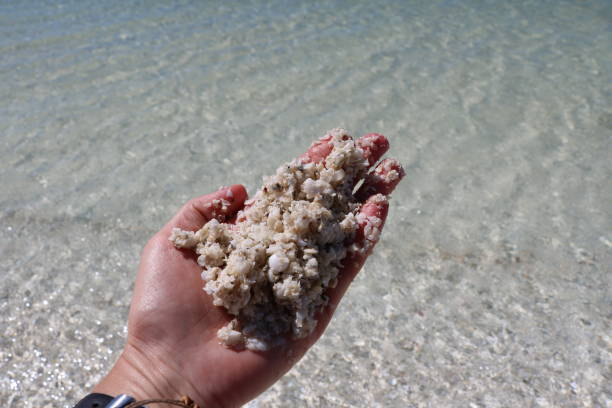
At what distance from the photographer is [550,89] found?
6.68 m

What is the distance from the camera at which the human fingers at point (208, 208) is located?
8.61 feet

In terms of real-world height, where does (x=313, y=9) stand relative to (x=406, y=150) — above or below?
above

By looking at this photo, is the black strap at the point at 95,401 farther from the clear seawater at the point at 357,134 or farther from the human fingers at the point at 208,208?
the clear seawater at the point at 357,134

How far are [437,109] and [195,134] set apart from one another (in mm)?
2711

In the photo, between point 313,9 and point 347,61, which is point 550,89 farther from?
point 313,9

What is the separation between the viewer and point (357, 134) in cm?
570

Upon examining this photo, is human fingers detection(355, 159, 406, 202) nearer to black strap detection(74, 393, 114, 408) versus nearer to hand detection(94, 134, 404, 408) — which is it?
hand detection(94, 134, 404, 408)

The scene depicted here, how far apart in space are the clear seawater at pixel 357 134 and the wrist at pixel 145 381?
892 mm

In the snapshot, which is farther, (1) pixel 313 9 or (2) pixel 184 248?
(1) pixel 313 9

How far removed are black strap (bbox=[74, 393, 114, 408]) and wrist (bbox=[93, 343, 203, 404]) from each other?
0.56ft

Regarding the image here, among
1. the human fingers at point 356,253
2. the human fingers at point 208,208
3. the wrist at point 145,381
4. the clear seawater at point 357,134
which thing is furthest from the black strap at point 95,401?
the clear seawater at point 357,134

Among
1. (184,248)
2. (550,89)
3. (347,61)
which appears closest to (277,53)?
(347,61)

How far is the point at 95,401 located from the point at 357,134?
4.20 metres

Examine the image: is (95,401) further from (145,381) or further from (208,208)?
(208,208)
